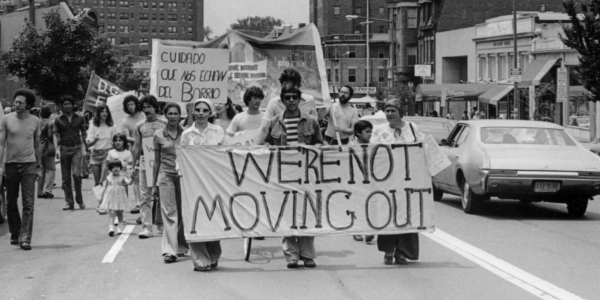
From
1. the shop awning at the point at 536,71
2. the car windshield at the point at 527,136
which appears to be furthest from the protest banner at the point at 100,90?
the shop awning at the point at 536,71

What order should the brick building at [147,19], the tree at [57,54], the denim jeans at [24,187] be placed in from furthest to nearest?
the brick building at [147,19], the tree at [57,54], the denim jeans at [24,187]

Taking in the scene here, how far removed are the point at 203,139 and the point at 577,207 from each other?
713 cm

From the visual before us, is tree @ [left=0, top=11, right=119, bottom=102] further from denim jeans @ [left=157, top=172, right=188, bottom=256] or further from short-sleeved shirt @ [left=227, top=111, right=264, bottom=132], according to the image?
denim jeans @ [left=157, top=172, right=188, bottom=256]

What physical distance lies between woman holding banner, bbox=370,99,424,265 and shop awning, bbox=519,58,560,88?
4084cm

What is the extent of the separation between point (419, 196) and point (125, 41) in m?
181

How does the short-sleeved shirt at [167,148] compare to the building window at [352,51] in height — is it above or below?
below

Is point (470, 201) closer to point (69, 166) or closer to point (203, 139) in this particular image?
point (203, 139)

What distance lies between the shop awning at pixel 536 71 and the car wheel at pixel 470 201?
1410 inches

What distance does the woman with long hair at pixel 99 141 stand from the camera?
16.3 m

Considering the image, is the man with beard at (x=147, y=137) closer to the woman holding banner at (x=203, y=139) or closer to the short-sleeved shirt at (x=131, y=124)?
the short-sleeved shirt at (x=131, y=124)

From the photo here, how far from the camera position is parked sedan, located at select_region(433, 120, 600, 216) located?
14.1 metres

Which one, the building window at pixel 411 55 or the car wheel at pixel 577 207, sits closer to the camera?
the car wheel at pixel 577 207

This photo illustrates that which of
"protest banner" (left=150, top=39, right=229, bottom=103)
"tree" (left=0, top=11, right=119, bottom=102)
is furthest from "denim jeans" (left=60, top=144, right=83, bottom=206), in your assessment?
"tree" (left=0, top=11, right=119, bottom=102)

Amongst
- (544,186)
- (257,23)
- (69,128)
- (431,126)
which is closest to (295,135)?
(544,186)
